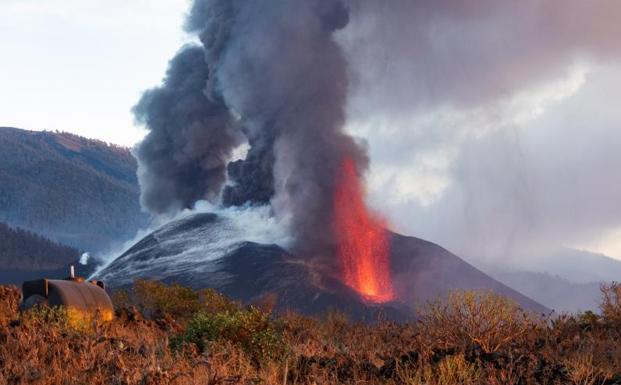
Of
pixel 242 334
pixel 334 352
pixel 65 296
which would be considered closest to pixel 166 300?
pixel 65 296

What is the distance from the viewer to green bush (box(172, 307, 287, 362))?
2423 cm

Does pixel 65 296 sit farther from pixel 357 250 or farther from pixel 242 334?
pixel 357 250

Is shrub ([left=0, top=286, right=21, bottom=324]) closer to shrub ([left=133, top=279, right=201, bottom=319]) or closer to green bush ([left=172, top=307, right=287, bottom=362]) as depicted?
green bush ([left=172, top=307, right=287, bottom=362])

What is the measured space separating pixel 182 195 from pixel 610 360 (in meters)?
140

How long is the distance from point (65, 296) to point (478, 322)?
668 inches

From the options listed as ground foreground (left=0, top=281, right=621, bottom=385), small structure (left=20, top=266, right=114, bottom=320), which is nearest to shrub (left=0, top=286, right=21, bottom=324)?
ground foreground (left=0, top=281, right=621, bottom=385)

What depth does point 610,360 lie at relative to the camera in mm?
22844

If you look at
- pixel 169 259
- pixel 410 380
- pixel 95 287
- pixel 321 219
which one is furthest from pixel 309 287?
pixel 410 380

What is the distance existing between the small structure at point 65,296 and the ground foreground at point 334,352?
923mm

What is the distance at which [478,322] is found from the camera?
24969 millimetres

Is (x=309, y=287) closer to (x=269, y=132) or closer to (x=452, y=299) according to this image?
(x=269, y=132)

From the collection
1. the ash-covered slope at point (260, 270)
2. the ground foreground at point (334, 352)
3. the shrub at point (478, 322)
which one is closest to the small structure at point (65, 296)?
the ground foreground at point (334, 352)

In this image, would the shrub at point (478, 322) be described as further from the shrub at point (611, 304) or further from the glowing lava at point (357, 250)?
the glowing lava at point (357, 250)

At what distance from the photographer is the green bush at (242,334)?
Answer: 24.2 metres
